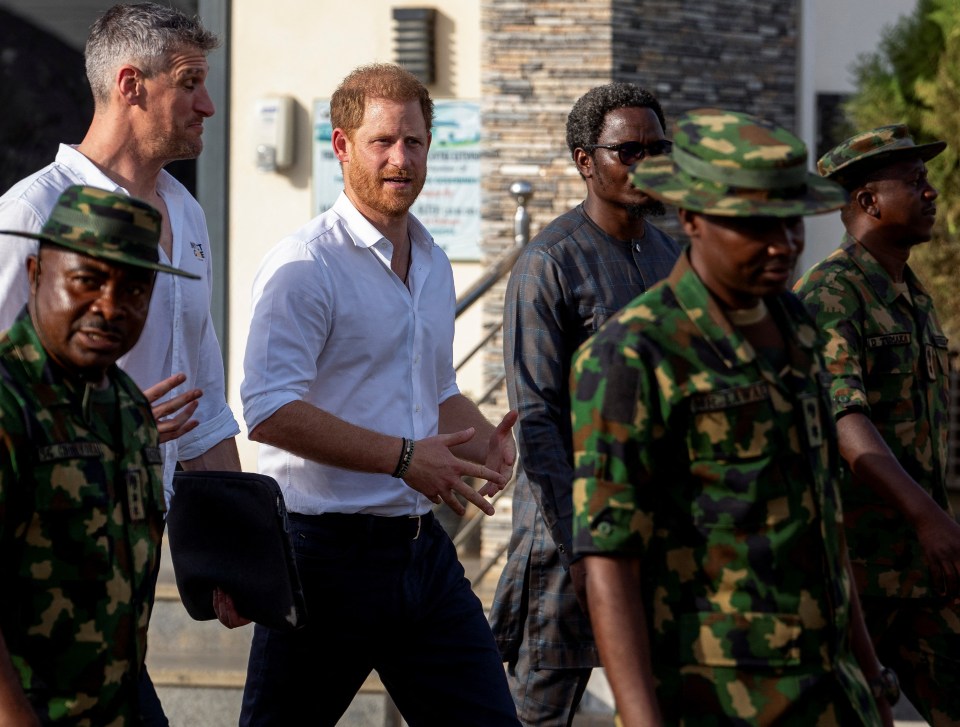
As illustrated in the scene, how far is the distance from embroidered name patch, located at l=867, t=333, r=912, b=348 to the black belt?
4.32 ft

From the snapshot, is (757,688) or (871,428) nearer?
(757,688)

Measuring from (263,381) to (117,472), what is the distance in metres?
0.93

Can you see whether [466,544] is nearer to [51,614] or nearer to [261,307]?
[261,307]

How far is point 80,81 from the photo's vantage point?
9.49 meters

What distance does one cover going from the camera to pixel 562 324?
13.1 feet

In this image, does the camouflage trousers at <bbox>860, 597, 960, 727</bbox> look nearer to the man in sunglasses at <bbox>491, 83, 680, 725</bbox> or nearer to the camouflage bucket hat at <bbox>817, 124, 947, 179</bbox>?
the man in sunglasses at <bbox>491, 83, 680, 725</bbox>

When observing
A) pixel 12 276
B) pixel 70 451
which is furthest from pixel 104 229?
pixel 12 276

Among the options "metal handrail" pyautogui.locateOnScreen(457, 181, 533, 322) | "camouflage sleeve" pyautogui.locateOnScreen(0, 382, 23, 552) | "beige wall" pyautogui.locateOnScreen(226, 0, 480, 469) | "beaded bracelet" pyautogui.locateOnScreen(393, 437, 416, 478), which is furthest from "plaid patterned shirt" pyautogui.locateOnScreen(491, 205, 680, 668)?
"beige wall" pyautogui.locateOnScreen(226, 0, 480, 469)

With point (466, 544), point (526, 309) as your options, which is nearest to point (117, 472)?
point (526, 309)

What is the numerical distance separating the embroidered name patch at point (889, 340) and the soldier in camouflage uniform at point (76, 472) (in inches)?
80.8

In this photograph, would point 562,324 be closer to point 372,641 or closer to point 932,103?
point 372,641

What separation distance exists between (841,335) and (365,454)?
1298mm

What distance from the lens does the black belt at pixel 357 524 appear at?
3824 millimetres

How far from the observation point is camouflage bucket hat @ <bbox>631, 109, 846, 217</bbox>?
2.59m
